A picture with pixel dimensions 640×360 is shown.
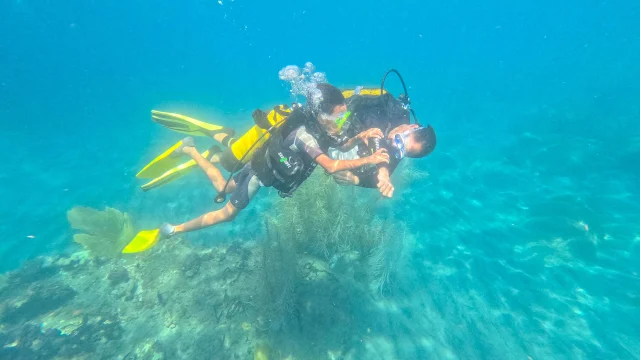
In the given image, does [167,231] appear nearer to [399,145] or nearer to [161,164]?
[161,164]

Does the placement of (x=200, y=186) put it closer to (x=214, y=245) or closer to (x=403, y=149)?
(x=214, y=245)

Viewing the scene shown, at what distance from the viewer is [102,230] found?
29.5ft

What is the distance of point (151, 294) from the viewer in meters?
6.54

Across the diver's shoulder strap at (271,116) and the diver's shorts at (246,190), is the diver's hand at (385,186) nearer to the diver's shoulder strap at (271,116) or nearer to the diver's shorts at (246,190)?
the diver's shoulder strap at (271,116)

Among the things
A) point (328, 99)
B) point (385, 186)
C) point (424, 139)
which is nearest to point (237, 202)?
point (328, 99)

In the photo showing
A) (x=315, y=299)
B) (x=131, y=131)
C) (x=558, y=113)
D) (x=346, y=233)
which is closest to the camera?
(x=315, y=299)

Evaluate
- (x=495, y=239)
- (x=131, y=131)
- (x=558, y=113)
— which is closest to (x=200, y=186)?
(x=495, y=239)

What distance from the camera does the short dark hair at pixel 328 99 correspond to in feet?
13.6

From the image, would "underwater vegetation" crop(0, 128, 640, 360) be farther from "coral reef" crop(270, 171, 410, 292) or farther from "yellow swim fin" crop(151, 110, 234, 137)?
"yellow swim fin" crop(151, 110, 234, 137)

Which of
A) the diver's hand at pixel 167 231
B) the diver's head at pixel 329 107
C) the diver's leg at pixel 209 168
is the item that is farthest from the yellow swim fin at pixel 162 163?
the diver's head at pixel 329 107

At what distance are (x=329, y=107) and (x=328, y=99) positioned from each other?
0.39ft

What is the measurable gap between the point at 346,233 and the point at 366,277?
A: 1.15 metres

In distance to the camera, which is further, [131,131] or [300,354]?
[131,131]

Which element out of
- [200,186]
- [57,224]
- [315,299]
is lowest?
[315,299]
